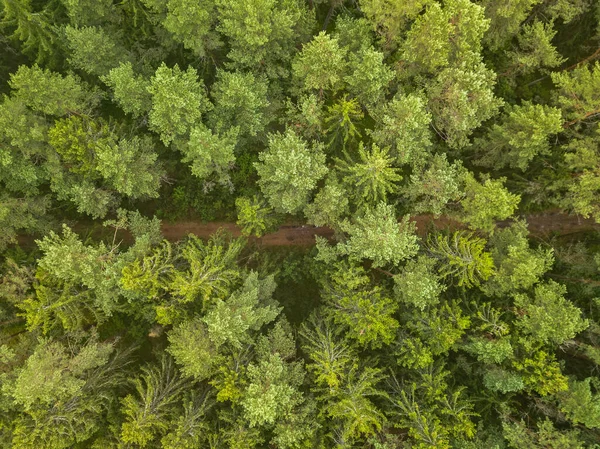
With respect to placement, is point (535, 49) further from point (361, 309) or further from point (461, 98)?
point (361, 309)

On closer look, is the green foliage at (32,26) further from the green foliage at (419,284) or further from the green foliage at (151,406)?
the green foliage at (419,284)

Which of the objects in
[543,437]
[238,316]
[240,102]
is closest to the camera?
[238,316]

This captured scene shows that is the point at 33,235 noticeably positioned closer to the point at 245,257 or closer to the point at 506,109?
the point at 245,257

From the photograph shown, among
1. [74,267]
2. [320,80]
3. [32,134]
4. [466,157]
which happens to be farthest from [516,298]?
[32,134]

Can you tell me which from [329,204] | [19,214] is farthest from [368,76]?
[19,214]

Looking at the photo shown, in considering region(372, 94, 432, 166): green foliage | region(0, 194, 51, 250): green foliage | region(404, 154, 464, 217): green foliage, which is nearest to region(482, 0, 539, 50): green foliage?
region(372, 94, 432, 166): green foliage
